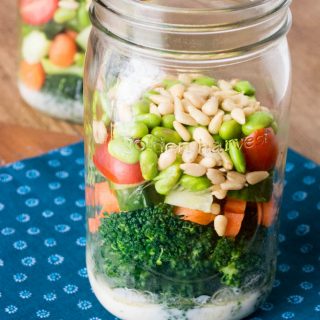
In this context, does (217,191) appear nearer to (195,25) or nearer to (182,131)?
(182,131)

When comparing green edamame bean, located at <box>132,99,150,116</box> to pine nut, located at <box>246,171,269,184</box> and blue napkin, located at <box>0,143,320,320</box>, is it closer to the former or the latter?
pine nut, located at <box>246,171,269,184</box>

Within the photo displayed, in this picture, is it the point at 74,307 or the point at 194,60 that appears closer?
the point at 194,60

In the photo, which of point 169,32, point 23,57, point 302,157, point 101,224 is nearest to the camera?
point 169,32

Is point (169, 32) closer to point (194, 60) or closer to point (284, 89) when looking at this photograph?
point (194, 60)

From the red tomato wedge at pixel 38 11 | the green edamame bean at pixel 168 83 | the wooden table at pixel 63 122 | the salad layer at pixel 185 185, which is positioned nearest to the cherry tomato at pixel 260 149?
the salad layer at pixel 185 185

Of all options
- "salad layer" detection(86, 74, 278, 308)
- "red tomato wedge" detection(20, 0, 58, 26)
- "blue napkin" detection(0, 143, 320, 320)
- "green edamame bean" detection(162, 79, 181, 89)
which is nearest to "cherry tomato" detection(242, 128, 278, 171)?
"salad layer" detection(86, 74, 278, 308)

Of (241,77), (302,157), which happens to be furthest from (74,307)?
(302,157)

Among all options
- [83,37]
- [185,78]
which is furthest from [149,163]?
[83,37]
